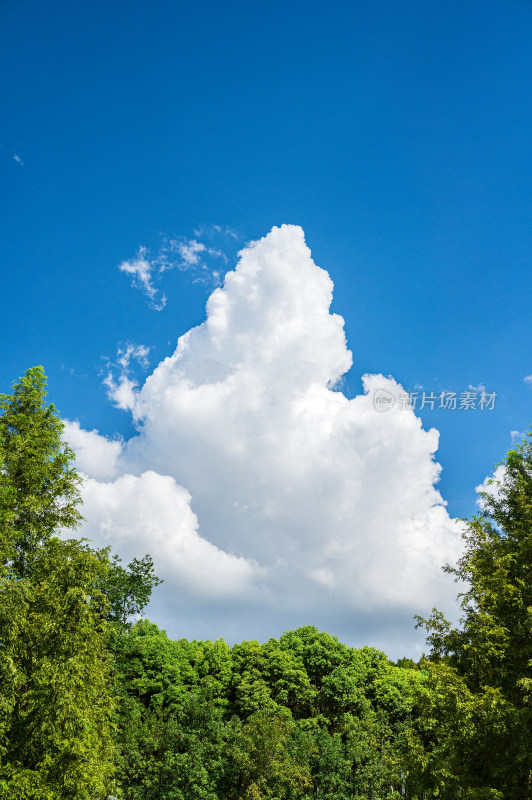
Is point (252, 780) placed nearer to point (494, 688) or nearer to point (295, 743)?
point (295, 743)

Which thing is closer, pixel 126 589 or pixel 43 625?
pixel 43 625

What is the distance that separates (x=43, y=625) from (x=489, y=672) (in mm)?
13711

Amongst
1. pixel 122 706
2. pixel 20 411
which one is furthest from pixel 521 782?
pixel 122 706

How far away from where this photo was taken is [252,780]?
2806 centimetres

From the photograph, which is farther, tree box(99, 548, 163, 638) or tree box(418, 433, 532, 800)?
tree box(99, 548, 163, 638)

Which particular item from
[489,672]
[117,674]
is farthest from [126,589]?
[489,672]

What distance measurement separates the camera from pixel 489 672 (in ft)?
58.9

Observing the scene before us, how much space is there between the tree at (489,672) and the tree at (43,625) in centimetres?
1045

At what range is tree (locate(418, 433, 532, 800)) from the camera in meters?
16.3

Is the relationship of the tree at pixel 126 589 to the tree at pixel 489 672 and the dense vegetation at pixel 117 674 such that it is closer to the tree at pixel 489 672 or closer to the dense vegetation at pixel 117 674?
the dense vegetation at pixel 117 674

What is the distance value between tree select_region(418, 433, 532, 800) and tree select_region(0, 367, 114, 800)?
10.4 meters

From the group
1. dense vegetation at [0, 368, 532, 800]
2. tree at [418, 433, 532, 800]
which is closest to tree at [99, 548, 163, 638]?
dense vegetation at [0, 368, 532, 800]

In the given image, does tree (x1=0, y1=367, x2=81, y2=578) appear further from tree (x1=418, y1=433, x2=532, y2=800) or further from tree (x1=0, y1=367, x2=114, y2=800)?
tree (x1=418, y1=433, x2=532, y2=800)

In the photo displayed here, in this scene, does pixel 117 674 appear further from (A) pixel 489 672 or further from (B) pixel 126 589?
(A) pixel 489 672
